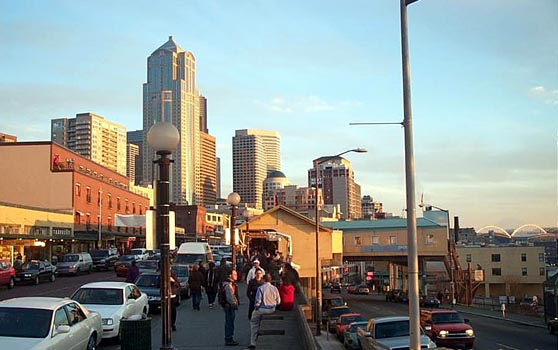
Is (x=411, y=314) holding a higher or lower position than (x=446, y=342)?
higher

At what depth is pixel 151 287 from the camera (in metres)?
22.5

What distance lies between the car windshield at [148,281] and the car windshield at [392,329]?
27.8 ft

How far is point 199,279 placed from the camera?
75.9 ft

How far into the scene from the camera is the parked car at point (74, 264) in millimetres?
44250

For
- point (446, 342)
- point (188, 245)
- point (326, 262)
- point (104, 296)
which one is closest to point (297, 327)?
point (104, 296)

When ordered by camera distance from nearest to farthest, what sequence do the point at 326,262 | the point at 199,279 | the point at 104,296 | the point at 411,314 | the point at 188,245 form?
the point at 411,314
the point at 104,296
the point at 199,279
the point at 188,245
the point at 326,262

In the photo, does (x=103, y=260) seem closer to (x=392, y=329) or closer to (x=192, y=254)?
(x=192, y=254)

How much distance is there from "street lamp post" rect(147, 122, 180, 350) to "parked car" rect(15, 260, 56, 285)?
1140 inches

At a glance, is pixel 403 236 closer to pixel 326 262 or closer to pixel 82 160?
pixel 326 262

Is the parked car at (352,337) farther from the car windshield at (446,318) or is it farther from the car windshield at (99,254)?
the car windshield at (99,254)

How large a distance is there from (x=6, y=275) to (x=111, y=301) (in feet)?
66.9

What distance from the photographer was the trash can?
1280 centimetres

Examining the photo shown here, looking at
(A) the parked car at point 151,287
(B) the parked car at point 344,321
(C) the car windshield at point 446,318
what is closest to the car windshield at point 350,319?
(B) the parked car at point 344,321

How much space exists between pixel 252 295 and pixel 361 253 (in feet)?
187
